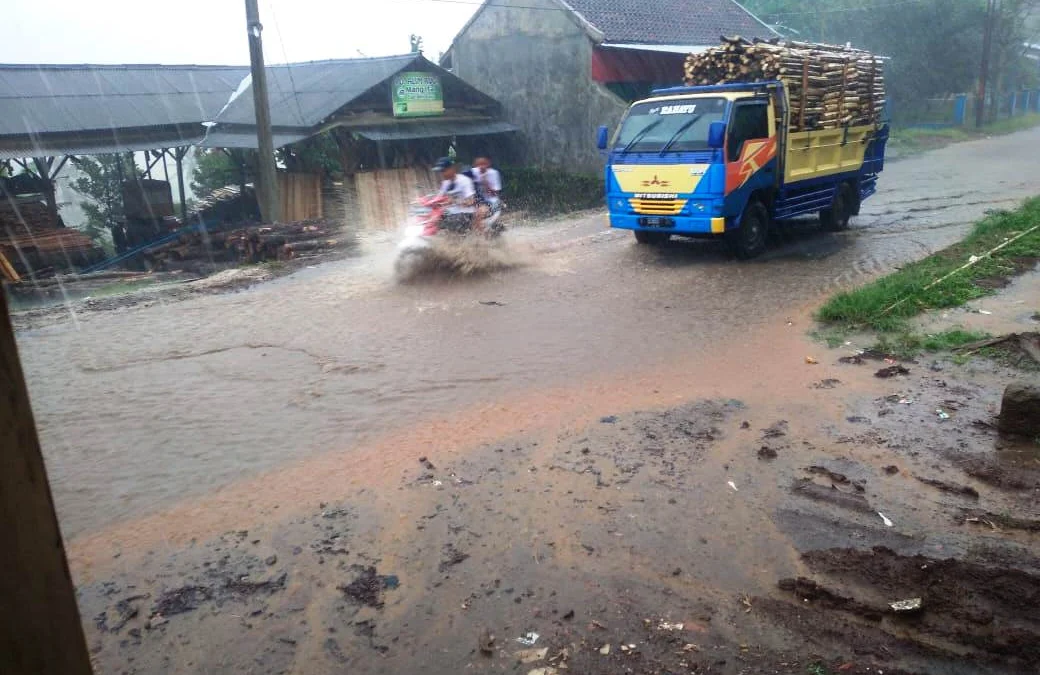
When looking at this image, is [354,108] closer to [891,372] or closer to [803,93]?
[803,93]

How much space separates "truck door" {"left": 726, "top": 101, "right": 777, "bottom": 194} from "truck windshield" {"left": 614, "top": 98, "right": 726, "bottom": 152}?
0.29 m

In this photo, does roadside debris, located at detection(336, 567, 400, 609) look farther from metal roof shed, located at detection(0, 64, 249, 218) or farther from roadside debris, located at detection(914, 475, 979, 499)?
metal roof shed, located at detection(0, 64, 249, 218)

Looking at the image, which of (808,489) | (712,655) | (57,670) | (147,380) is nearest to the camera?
(57,670)

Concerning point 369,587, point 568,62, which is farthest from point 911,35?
point 369,587

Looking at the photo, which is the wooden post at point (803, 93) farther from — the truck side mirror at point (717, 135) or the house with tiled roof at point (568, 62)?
the house with tiled roof at point (568, 62)

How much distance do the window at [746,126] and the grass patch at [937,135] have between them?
20449 millimetres

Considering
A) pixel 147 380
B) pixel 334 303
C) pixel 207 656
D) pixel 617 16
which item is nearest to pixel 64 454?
pixel 147 380

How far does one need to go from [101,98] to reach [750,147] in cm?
1693

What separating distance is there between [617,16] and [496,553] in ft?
71.3

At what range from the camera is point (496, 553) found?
4.48 m

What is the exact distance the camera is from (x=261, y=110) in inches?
627

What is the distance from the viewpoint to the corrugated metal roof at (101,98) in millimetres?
18391

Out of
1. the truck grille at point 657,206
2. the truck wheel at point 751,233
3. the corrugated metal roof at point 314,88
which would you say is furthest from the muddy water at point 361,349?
the corrugated metal roof at point 314,88

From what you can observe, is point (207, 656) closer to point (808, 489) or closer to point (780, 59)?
point (808, 489)
